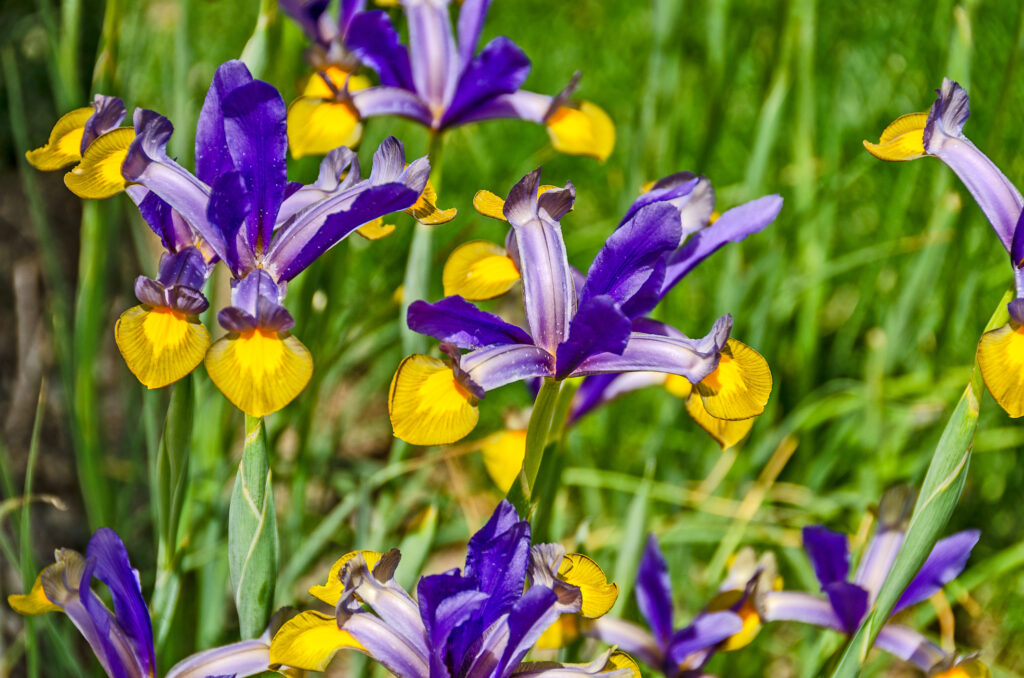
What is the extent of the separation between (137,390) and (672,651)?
1116mm

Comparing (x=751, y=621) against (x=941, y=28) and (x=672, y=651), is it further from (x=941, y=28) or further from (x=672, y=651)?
(x=941, y=28)

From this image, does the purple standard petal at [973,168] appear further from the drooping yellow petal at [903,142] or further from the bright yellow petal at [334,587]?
the bright yellow petal at [334,587]

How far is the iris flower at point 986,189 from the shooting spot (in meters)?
0.88

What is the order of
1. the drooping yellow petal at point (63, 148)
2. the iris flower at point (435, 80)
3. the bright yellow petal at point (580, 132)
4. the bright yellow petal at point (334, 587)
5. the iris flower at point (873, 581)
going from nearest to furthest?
the bright yellow petal at point (334, 587) < the drooping yellow petal at point (63, 148) < the iris flower at point (873, 581) < the iris flower at point (435, 80) < the bright yellow petal at point (580, 132)

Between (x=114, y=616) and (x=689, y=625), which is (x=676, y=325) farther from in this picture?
(x=114, y=616)

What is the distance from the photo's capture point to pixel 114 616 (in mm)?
1005

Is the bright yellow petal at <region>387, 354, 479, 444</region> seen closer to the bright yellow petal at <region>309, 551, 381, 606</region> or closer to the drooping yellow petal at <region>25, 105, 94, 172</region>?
the bright yellow petal at <region>309, 551, 381, 606</region>

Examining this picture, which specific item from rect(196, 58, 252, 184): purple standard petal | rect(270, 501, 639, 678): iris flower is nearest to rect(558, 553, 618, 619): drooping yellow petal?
rect(270, 501, 639, 678): iris flower

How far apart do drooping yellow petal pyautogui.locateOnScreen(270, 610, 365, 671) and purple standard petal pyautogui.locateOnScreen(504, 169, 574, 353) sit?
350 millimetres

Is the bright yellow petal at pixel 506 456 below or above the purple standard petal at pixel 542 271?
below

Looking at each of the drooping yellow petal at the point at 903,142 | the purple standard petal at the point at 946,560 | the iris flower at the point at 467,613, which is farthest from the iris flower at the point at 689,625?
the drooping yellow petal at the point at 903,142

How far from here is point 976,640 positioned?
2250 mm

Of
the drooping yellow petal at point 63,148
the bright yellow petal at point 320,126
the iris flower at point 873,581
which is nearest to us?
the drooping yellow petal at point 63,148

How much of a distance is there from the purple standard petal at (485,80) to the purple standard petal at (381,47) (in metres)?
0.08
